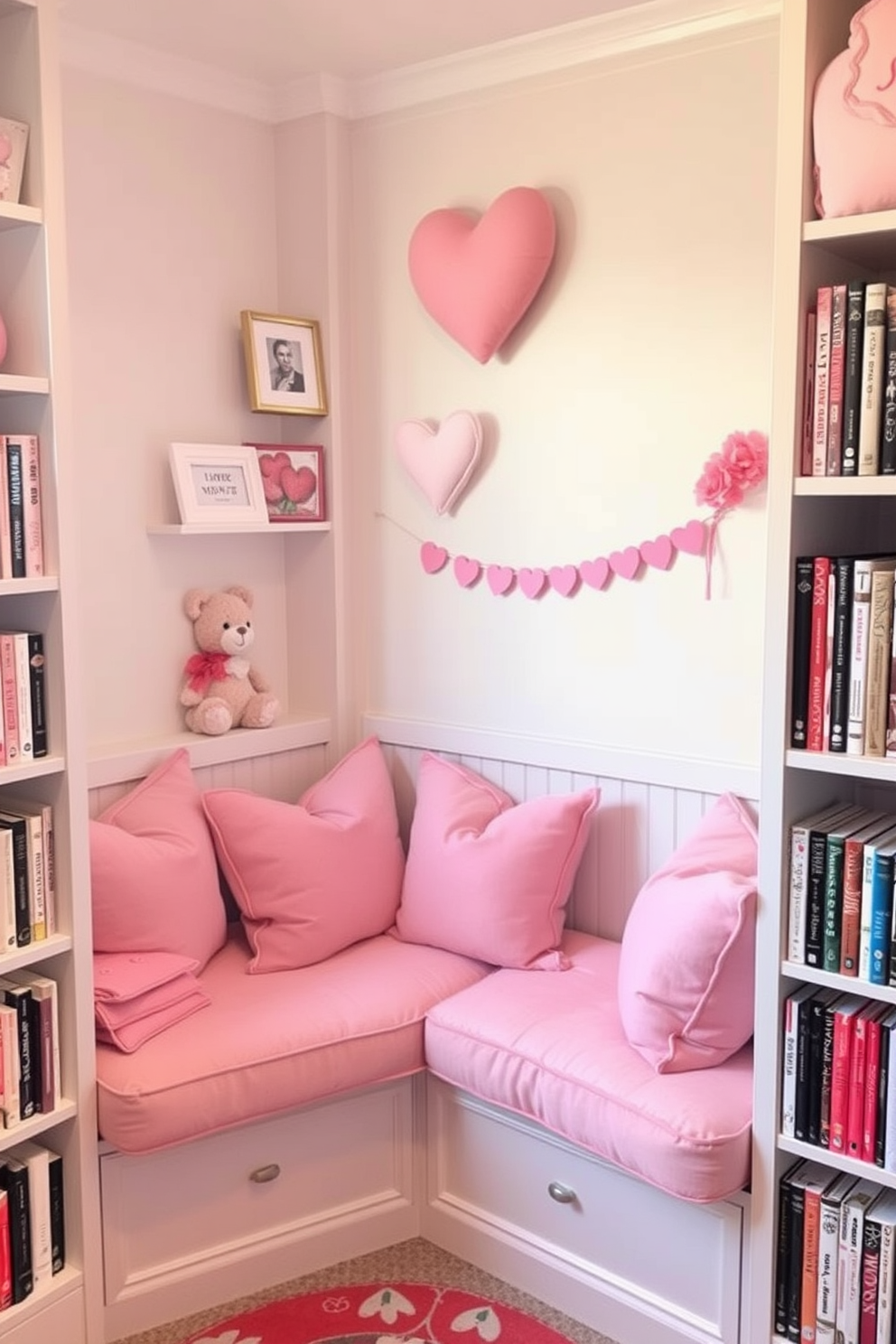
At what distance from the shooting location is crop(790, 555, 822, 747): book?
1936 millimetres

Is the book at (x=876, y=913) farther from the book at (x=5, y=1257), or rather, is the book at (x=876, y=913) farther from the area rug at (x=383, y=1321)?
the book at (x=5, y=1257)

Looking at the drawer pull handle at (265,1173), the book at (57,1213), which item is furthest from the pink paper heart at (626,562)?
the book at (57,1213)

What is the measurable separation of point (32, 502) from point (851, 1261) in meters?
1.79

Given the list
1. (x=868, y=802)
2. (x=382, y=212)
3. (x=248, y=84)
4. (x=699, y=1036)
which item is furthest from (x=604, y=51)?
(x=699, y=1036)

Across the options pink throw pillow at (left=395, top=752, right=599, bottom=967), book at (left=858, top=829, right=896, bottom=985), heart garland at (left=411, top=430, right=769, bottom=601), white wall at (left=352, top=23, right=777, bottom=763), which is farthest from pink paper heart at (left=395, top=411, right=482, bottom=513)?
book at (left=858, top=829, right=896, bottom=985)

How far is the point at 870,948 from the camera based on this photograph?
1905 millimetres

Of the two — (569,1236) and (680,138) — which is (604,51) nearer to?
(680,138)

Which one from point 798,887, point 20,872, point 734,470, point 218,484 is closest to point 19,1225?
point 20,872

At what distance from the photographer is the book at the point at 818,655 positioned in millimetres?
1912

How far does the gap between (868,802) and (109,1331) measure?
1658 mm

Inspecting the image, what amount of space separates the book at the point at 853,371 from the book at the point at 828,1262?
1133 mm

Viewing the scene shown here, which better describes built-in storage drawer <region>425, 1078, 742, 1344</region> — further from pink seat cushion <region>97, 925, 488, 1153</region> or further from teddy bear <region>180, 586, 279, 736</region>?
teddy bear <region>180, 586, 279, 736</region>

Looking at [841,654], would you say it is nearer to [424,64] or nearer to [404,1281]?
[404,1281]

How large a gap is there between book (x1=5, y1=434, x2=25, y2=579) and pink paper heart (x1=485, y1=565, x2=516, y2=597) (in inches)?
44.7
